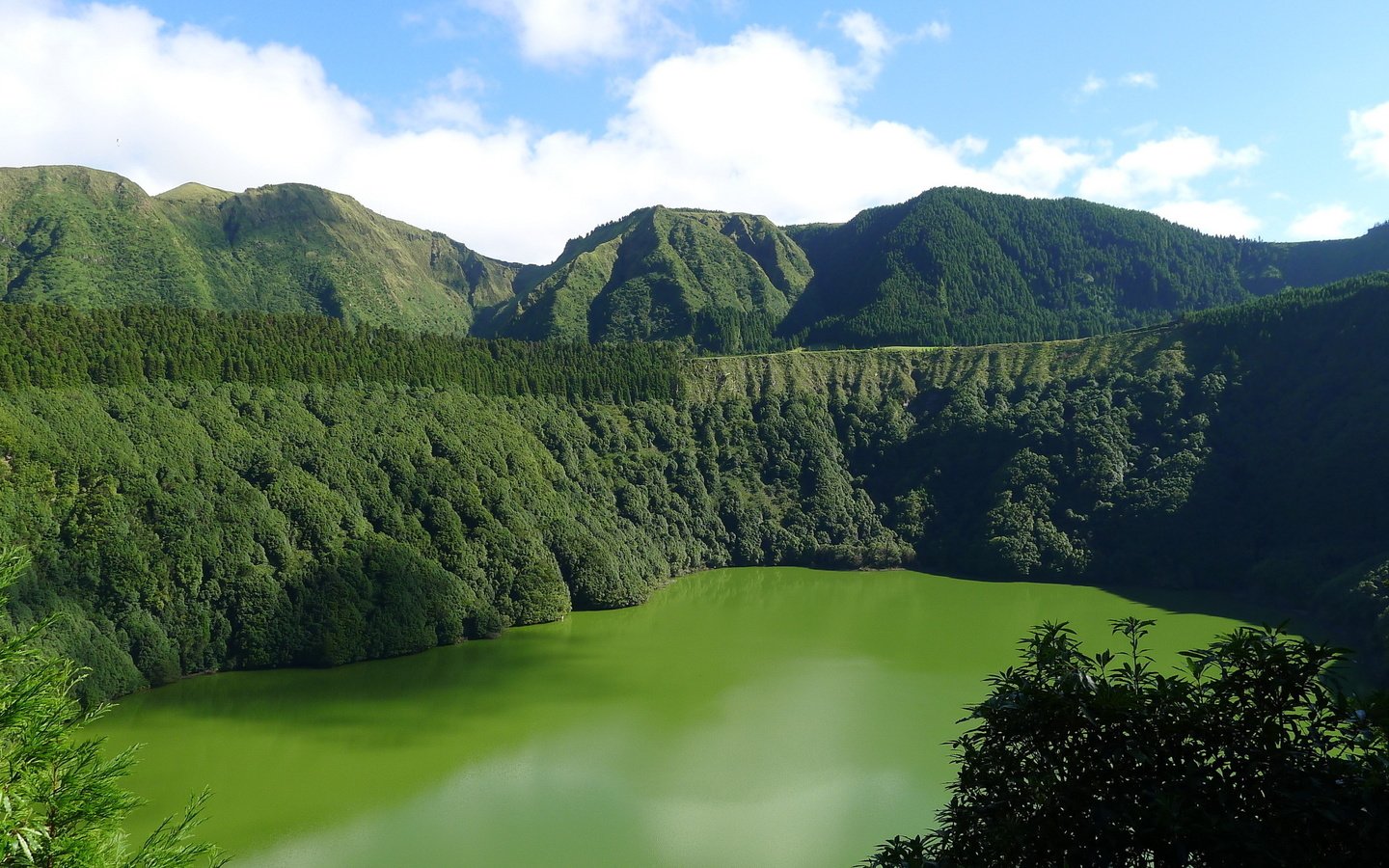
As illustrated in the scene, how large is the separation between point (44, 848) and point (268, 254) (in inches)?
5300

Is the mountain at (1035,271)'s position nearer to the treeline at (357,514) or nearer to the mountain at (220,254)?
the treeline at (357,514)

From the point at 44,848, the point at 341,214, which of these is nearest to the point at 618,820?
the point at 44,848

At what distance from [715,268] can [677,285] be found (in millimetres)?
11279

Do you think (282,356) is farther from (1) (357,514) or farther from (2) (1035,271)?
(2) (1035,271)

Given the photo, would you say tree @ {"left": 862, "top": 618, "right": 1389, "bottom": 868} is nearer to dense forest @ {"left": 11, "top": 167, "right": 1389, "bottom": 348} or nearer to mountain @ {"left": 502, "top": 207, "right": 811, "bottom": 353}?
dense forest @ {"left": 11, "top": 167, "right": 1389, "bottom": 348}

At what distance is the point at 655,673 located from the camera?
42.8 m

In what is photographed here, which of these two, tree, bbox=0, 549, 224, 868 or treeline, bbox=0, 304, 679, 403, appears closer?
tree, bbox=0, 549, 224, 868

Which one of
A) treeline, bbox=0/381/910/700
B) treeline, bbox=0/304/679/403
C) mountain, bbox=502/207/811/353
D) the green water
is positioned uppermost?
mountain, bbox=502/207/811/353

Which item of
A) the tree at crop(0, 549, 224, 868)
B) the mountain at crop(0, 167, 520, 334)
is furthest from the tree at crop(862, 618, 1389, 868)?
the mountain at crop(0, 167, 520, 334)

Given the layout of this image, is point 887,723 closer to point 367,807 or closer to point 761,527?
point 367,807

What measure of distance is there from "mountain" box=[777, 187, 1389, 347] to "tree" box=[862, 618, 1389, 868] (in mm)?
96655

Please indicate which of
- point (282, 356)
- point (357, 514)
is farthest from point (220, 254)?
point (357, 514)

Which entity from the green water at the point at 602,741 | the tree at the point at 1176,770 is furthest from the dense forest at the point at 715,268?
the tree at the point at 1176,770

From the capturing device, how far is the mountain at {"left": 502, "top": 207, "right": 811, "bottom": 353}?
110750mm
